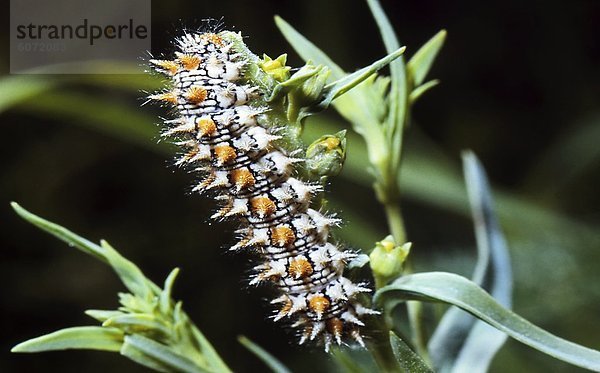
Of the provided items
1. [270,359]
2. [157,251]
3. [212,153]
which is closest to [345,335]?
[270,359]

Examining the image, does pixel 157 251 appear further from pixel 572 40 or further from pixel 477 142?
pixel 572 40

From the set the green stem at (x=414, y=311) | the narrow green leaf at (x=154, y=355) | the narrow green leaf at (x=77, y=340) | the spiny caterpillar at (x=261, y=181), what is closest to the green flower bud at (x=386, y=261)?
the spiny caterpillar at (x=261, y=181)

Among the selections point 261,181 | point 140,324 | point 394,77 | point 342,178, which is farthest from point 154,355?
point 342,178

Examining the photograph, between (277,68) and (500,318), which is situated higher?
(277,68)

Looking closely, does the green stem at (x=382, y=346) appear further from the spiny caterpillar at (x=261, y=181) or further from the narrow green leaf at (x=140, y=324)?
the narrow green leaf at (x=140, y=324)

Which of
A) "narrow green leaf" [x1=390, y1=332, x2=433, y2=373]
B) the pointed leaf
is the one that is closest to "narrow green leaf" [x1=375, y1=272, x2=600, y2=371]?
"narrow green leaf" [x1=390, y1=332, x2=433, y2=373]

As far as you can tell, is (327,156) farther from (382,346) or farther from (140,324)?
(140,324)
